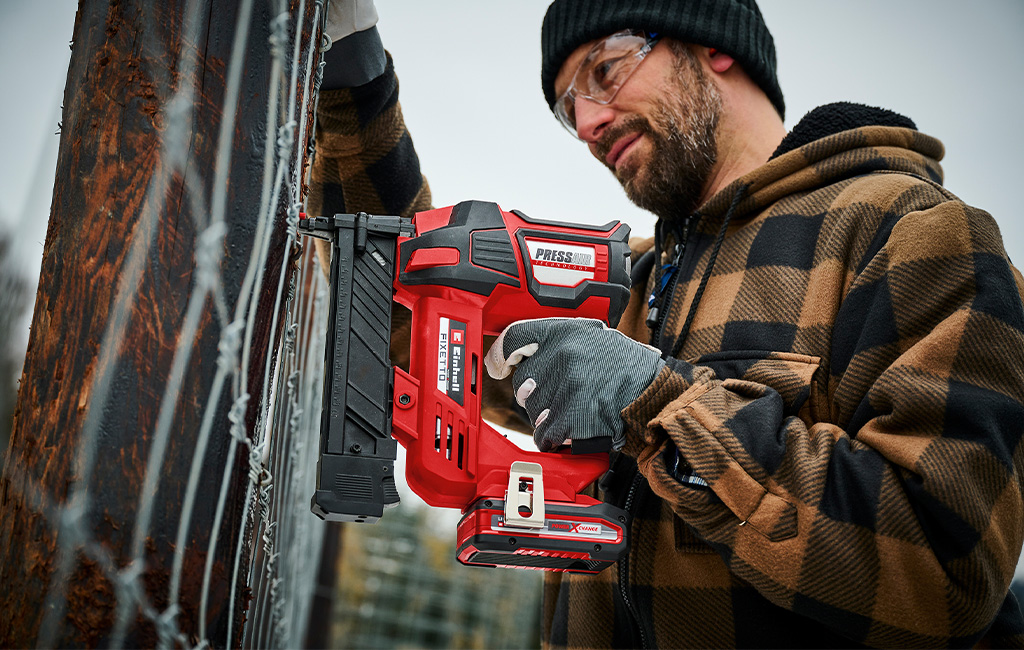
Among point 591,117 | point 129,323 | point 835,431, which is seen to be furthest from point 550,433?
point 591,117

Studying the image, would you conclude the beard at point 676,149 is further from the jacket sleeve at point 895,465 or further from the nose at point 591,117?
the jacket sleeve at point 895,465

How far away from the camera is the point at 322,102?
198 cm

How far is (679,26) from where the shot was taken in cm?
222

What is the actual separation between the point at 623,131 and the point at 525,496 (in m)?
1.29

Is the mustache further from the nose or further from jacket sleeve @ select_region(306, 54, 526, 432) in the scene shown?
jacket sleeve @ select_region(306, 54, 526, 432)

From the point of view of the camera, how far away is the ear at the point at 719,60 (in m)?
2.30

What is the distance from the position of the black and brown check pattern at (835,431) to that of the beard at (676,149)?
0.24 meters

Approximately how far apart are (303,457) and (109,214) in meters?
1.47

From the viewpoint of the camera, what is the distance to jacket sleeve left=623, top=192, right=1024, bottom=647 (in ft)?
4.11

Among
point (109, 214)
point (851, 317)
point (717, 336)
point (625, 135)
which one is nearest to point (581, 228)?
point (717, 336)

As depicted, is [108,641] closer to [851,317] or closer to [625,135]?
[851,317]

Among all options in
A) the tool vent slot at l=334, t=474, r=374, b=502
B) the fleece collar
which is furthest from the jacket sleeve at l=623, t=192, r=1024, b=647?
the tool vent slot at l=334, t=474, r=374, b=502

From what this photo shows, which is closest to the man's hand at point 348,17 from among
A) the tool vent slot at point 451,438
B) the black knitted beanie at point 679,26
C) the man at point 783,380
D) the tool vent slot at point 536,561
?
the man at point 783,380

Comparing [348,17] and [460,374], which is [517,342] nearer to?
[460,374]
